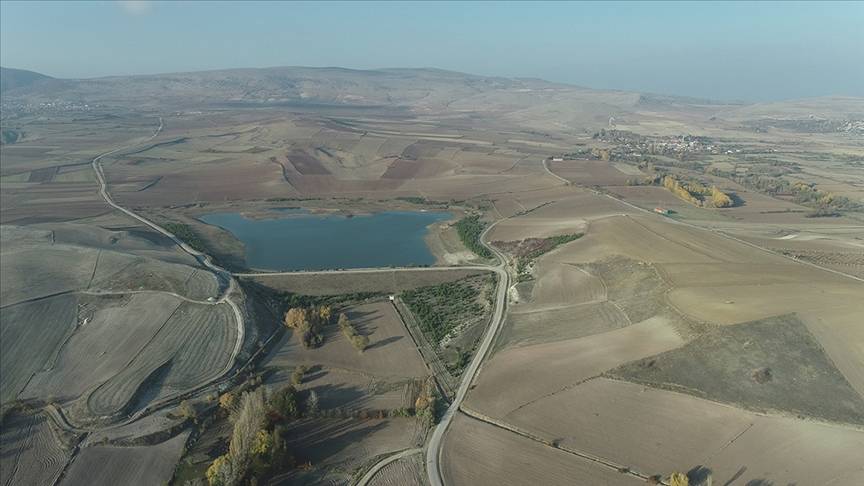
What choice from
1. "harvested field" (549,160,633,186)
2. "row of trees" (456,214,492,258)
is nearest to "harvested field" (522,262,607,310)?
"row of trees" (456,214,492,258)

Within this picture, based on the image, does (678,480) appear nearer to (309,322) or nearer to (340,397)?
(340,397)

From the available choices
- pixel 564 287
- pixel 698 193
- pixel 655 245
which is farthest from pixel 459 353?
pixel 698 193

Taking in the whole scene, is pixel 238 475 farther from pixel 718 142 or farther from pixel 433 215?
pixel 718 142

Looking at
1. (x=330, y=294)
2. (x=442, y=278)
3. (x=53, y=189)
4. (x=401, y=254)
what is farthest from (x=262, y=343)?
(x=53, y=189)

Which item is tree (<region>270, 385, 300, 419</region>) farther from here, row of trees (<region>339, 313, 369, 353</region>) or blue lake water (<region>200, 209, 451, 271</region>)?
blue lake water (<region>200, 209, 451, 271</region>)

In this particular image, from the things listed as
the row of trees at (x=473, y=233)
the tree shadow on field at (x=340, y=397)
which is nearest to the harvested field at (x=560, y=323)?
the tree shadow on field at (x=340, y=397)
